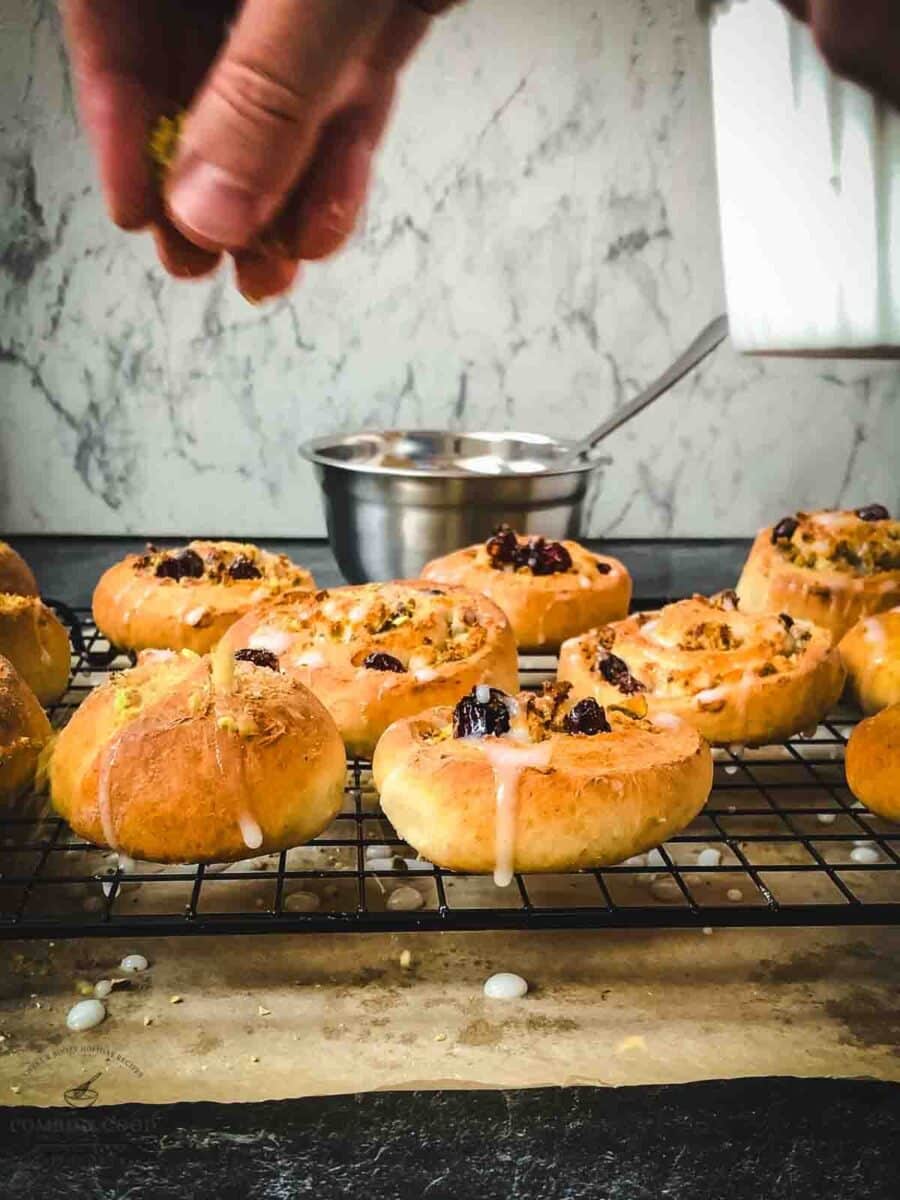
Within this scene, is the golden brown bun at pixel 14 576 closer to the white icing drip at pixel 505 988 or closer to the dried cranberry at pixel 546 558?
the dried cranberry at pixel 546 558

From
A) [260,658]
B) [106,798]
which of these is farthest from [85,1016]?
[260,658]

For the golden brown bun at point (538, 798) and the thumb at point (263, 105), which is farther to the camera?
the golden brown bun at point (538, 798)

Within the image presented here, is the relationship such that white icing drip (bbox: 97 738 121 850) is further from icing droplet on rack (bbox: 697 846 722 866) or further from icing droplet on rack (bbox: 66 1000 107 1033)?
icing droplet on rack (bbox: 697 846 722 866)

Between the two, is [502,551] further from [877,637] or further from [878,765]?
[878,765]

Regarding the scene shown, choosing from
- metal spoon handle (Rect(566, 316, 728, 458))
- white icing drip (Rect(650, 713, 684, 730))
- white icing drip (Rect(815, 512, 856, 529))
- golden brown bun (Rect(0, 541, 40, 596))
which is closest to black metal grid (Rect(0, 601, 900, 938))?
white icing drip (Rect(650, 713, 684, 730))

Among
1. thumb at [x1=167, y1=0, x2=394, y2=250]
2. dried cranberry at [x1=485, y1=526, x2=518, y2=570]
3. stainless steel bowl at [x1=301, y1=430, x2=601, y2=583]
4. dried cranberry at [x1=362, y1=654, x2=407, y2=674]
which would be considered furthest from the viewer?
stainless steel bowl at [x1=301, y1=430, x2=601, y2=583]

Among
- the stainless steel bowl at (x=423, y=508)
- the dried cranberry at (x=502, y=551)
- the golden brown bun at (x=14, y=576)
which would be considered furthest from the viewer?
the stainless steel bowl at (x=423, y=508)

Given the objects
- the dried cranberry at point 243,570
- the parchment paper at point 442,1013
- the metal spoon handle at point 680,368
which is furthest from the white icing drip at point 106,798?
the metal spoon handle at point 680,368
